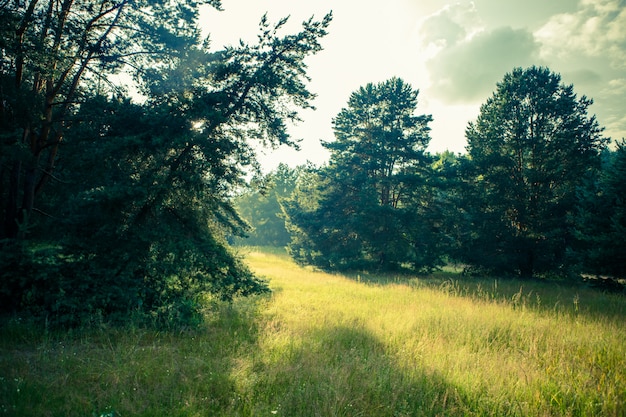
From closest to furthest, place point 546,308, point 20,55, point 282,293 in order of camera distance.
Answer: 1. point 20,55
2. point 546,308
3. point 282,293

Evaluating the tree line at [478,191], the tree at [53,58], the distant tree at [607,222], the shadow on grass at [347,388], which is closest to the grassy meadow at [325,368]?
the shadow on grass at [347,388]

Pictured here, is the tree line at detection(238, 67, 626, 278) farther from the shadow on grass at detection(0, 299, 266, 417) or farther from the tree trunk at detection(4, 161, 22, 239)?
the shadow on grass at detection(0, 299, 266, 417)

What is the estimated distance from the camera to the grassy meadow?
3477 mm

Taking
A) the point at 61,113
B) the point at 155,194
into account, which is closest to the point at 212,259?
the point at 155,194

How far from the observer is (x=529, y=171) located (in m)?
17.1

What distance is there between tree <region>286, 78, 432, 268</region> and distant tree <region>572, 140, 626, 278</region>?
29.8ft

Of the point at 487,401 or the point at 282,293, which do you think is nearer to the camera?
the point at 487,401

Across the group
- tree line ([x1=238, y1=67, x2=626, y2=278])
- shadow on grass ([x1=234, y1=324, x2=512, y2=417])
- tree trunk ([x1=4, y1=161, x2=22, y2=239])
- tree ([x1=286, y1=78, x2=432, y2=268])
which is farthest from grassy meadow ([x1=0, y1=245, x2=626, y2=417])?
tree ([x1=286, y1=78, x2=432, y2=268])

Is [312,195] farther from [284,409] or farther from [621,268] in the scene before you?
[284,409]

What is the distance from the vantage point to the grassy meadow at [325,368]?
3477mm

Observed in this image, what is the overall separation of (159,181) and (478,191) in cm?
2013

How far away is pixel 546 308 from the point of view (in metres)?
8.72

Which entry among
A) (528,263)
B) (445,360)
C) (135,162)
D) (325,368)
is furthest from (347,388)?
(528,263)

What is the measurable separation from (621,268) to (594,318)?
7.79 m
